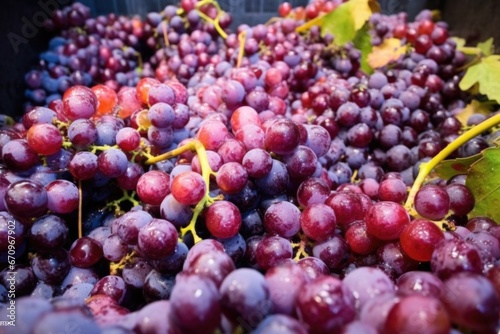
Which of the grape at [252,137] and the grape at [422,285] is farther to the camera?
the grape at [252,137]

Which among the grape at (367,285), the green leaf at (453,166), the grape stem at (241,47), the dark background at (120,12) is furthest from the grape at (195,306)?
the dark background at (120,12)

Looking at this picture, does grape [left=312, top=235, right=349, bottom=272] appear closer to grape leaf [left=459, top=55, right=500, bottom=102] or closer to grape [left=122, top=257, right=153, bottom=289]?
grape [left=122, top=257, right=153, bottom=289]

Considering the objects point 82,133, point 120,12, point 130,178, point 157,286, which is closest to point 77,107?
point 82,133

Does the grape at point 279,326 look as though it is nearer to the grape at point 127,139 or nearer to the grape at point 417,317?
the grape at point 417,317

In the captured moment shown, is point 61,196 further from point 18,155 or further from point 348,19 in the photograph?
point 348,19

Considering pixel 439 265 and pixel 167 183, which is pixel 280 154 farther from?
pixel 439 265

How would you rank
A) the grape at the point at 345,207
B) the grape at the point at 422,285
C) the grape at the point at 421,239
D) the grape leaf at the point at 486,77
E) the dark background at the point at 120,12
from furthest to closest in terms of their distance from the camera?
the dark background at the point at 120,12 → the grape leaf at the point at 486,77 → the grape at the point at 345,207 → the grape at the point at 421,239 → the grape at the point at 422,285
